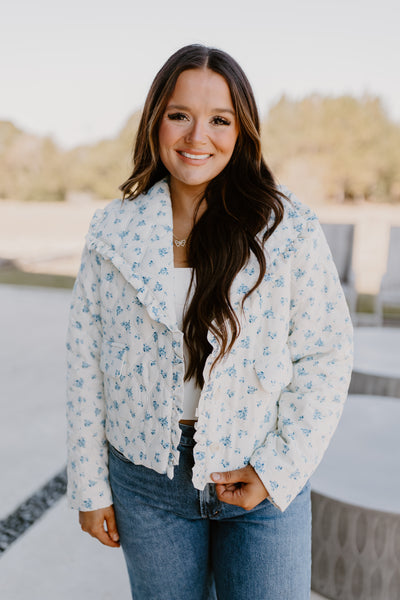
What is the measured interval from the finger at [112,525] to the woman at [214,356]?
0.18 feet

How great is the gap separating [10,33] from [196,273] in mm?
20921

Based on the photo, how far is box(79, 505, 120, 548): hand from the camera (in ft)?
3.38

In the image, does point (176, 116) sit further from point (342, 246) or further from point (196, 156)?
point (342, 246)

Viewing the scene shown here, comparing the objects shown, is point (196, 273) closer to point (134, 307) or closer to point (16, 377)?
point (134, 307)

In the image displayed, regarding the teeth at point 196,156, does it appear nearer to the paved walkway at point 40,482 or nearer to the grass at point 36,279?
the paved walkway at point 40,482

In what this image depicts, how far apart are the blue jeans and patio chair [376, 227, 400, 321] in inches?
166

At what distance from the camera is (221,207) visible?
3.29 feet

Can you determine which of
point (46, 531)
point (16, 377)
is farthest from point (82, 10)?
point (46, 531)

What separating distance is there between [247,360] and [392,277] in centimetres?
451

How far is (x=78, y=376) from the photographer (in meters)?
1.00

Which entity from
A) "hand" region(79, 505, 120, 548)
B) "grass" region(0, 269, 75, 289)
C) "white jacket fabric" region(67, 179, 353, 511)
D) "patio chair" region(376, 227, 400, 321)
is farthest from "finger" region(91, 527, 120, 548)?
"grass" region(0, 269, 75, 289)

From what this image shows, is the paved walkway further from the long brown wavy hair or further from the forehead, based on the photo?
the forehead

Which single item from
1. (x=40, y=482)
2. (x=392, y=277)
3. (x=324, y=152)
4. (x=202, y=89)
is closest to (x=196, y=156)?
(x=202, y=89)

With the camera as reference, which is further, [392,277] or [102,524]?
[392,277]
